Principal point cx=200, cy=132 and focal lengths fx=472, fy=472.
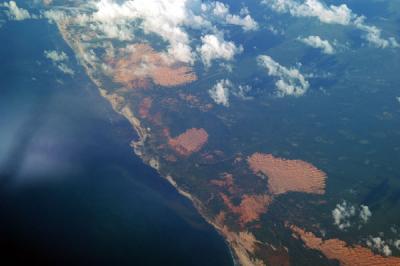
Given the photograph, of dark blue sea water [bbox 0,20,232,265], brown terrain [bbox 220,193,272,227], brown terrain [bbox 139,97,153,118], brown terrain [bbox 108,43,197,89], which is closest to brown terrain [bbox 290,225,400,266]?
brown terrain [bbox 220,193,272,227]

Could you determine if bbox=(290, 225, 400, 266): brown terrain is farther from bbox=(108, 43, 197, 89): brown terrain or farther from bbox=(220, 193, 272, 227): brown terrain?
bbox=(108, 43, 197, 89): brown terrain

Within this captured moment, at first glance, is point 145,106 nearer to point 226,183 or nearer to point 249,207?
point 226,183

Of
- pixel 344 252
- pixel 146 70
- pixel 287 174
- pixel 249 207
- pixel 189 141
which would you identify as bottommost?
pixel 146 70

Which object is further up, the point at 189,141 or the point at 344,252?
the point at 344,252

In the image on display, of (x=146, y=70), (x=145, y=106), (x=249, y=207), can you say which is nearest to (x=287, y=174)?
(x=249, y=207)

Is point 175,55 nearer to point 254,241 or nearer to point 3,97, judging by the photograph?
point 3,97

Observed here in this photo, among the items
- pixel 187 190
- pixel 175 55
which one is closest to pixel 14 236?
pixel 187 190

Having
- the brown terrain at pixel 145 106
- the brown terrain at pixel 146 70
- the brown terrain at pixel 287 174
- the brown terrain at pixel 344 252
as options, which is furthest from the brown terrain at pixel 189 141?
the brown terrain at pixel 344 252
